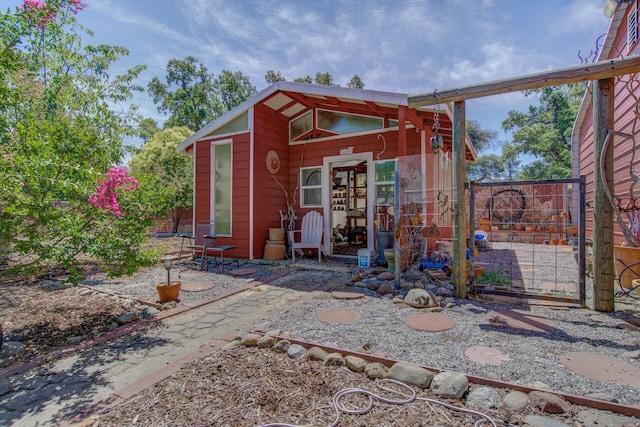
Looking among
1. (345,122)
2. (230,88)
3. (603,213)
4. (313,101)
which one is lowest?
(603,213)

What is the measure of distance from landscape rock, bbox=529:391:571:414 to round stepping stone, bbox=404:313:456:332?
1041 mm

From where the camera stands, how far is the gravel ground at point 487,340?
1.88 meters

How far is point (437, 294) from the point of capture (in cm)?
365

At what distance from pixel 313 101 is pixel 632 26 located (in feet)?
16.6

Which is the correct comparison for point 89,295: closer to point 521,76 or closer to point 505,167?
point 521,76

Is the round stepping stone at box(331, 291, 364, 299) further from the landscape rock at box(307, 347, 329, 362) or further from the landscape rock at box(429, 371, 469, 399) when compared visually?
the landscape rock at box(429, 371, 469, 399)

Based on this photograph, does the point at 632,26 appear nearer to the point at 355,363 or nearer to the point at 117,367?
the point at 355,363

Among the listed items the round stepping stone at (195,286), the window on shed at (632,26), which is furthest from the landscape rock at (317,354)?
the window on shed at (632,26)

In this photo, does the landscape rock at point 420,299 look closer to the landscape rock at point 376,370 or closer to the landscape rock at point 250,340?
the landscape rock at point 376,370

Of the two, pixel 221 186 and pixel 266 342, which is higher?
pixel 221 186

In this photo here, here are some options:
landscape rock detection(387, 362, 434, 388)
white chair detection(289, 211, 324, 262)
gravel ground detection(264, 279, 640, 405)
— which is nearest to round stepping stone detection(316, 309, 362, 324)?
gravel ground detection(264, 279, 640, 405)

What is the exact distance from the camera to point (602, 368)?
6.49ft

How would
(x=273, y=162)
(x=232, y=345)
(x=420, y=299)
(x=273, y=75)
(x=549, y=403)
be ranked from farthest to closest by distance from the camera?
(x=273, y=75), (x=273, y=162), (x=420, y=299), (x=232, y=345), (x=549, y=403)

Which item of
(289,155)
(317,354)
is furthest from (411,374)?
(289,155)
